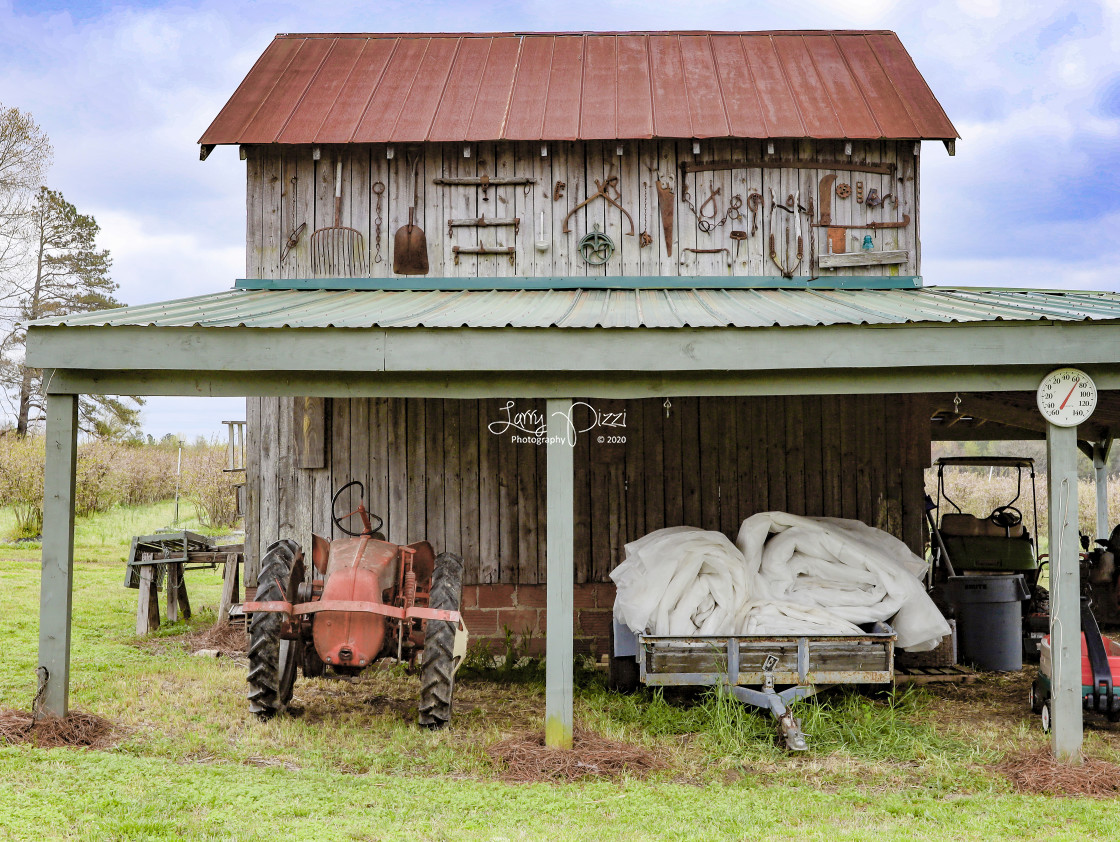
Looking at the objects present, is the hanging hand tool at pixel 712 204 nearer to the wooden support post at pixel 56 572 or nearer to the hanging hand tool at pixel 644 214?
the hanging hand tool at pixel 644 214

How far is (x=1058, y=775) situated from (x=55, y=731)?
6298 millimetres

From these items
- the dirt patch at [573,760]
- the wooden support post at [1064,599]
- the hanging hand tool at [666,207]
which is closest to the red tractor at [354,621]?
the dirt patch at [573,760]

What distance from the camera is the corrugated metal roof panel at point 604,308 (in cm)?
576

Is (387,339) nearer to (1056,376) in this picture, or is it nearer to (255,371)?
(255,371)

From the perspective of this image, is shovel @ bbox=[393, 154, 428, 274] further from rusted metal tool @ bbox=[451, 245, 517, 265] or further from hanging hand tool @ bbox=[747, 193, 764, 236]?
hanging hand tool @ bbox=[747, 193, 764, 236]

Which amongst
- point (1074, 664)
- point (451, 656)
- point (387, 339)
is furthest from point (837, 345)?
point (451, 656)

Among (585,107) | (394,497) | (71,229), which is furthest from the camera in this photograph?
(71,229)

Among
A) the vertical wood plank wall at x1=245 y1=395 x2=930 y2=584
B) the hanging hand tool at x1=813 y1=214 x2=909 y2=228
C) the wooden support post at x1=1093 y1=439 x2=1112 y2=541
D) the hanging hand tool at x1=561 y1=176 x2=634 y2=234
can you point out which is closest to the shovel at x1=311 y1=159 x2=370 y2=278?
the vertical wood plank wall at x1=245 y1=395 x2=930 y2=584

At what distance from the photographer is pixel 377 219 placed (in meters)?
8.84

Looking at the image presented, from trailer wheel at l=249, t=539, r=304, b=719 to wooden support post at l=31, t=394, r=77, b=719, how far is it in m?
1.20

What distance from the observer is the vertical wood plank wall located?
8.53 metres

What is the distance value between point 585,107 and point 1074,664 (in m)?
6.84

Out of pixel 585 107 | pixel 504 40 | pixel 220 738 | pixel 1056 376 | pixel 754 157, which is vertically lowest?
pixel 220 738

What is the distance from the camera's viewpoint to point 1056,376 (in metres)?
5.62
